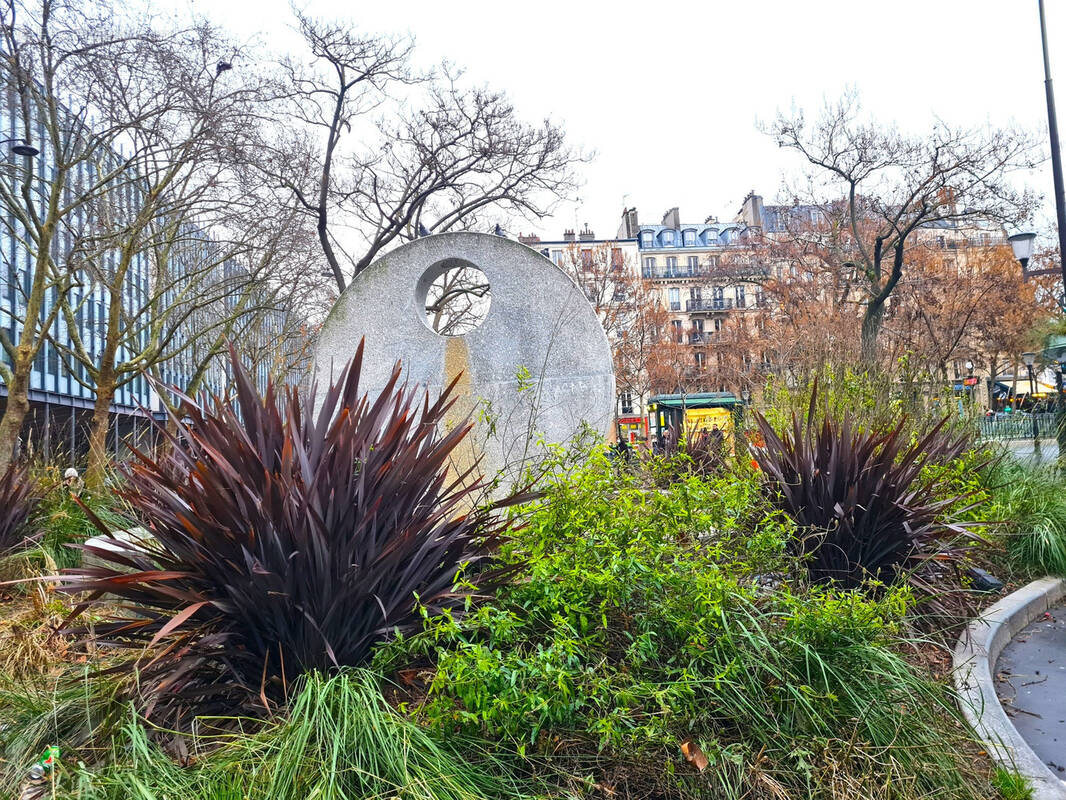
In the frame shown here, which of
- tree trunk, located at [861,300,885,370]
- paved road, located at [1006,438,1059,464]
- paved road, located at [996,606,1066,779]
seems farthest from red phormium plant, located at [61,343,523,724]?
paved road, located at [1006,438,1059,464]

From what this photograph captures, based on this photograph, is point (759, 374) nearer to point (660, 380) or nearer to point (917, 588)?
point (917, 588)

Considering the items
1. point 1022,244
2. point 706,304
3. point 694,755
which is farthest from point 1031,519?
point 706,304

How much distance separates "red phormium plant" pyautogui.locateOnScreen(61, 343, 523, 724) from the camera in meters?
2.90

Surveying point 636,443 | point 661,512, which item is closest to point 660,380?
point 636,443

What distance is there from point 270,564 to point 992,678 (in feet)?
12.3

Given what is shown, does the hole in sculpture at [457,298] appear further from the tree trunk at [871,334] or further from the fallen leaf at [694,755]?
the fallen leaf at [694,755]

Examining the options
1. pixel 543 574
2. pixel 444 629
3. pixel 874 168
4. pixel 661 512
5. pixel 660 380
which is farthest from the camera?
pixel 660 380

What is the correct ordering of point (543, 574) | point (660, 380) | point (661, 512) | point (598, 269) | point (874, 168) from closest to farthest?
1. point (543, 574)
2. point (661, 512)
3. point (874, 168)
4. point (598, 269)
5. point (660, 380)

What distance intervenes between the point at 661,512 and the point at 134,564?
7.09 feet

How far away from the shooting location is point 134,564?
3.11 m

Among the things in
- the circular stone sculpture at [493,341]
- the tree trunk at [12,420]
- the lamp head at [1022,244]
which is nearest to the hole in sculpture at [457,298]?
the tree trunk at [12,420]

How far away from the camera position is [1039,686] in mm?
4230

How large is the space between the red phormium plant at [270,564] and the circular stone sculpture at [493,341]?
2886 mm

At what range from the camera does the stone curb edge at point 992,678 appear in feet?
9.74
